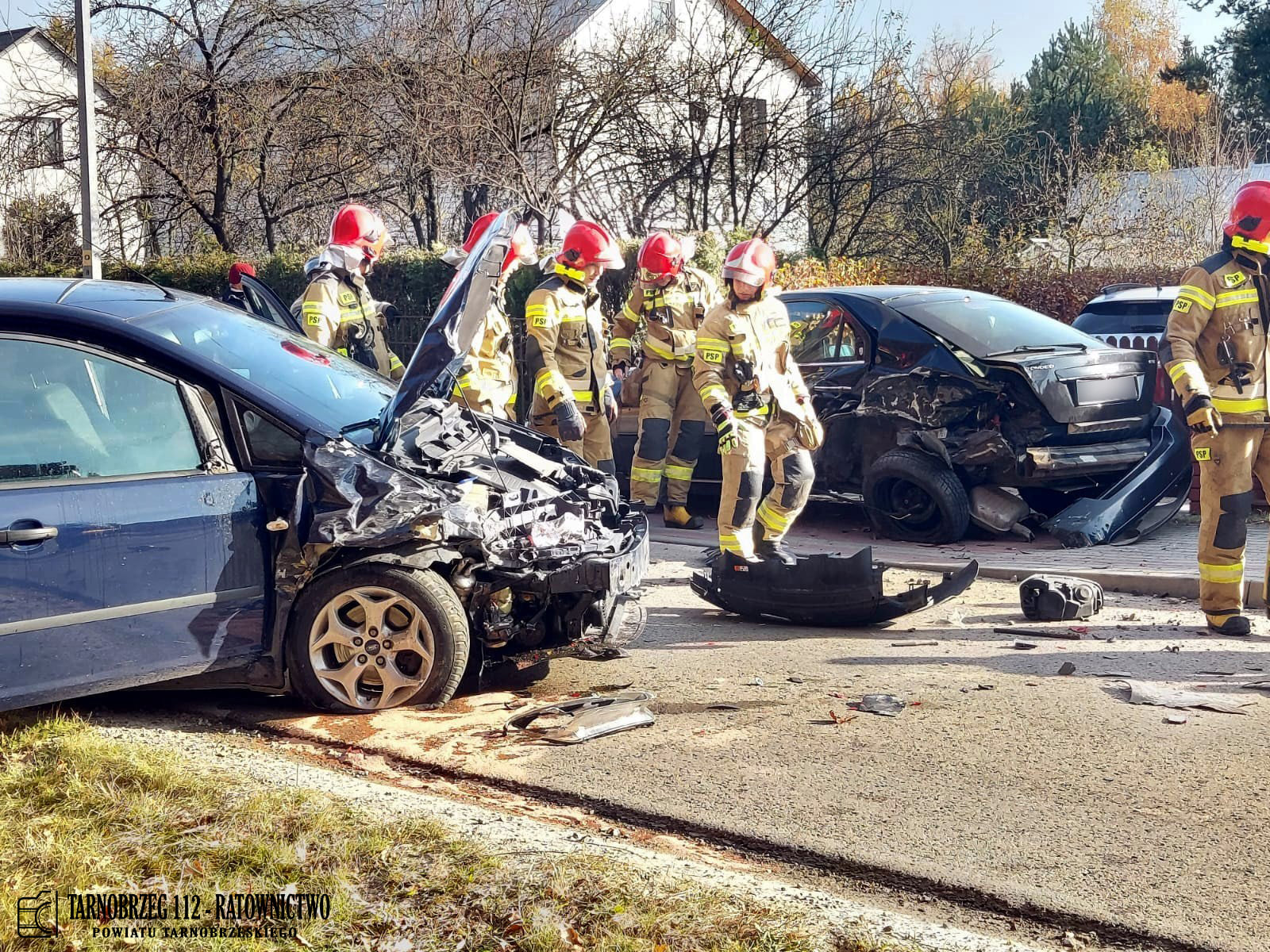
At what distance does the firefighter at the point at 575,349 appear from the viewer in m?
8.90

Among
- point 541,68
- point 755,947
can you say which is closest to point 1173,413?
point 755,947

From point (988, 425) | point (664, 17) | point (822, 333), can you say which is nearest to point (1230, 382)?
point (988, 425)

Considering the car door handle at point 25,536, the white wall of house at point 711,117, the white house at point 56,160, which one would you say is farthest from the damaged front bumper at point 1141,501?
the white house at point 56,160

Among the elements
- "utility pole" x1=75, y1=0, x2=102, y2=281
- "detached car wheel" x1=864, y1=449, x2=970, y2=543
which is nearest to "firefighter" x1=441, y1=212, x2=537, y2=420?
"detached car wheel" x1=864, y1=449, x2=970, y2=543

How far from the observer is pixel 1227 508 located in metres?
6.60

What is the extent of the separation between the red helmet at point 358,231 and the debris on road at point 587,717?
3974 millimetres

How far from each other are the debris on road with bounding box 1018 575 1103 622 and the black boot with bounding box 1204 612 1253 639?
585mm

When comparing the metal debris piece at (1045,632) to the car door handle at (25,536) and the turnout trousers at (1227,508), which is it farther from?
the car door handle at (25,536)

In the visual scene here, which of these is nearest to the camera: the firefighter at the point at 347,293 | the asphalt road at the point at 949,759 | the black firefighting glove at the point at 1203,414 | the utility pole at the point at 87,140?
the asphalt road at the point at 949,759

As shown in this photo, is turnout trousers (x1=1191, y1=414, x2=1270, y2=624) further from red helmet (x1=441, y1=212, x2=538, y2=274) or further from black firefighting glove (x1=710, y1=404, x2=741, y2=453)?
red helmet (x1=441, y1=212, x2=538, y2=274)

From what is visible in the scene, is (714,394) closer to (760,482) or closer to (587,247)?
(760,482)

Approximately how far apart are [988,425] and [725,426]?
8.15 ft

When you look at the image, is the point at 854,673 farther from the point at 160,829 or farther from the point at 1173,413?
the point at 1173,413

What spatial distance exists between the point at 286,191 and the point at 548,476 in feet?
53.0
